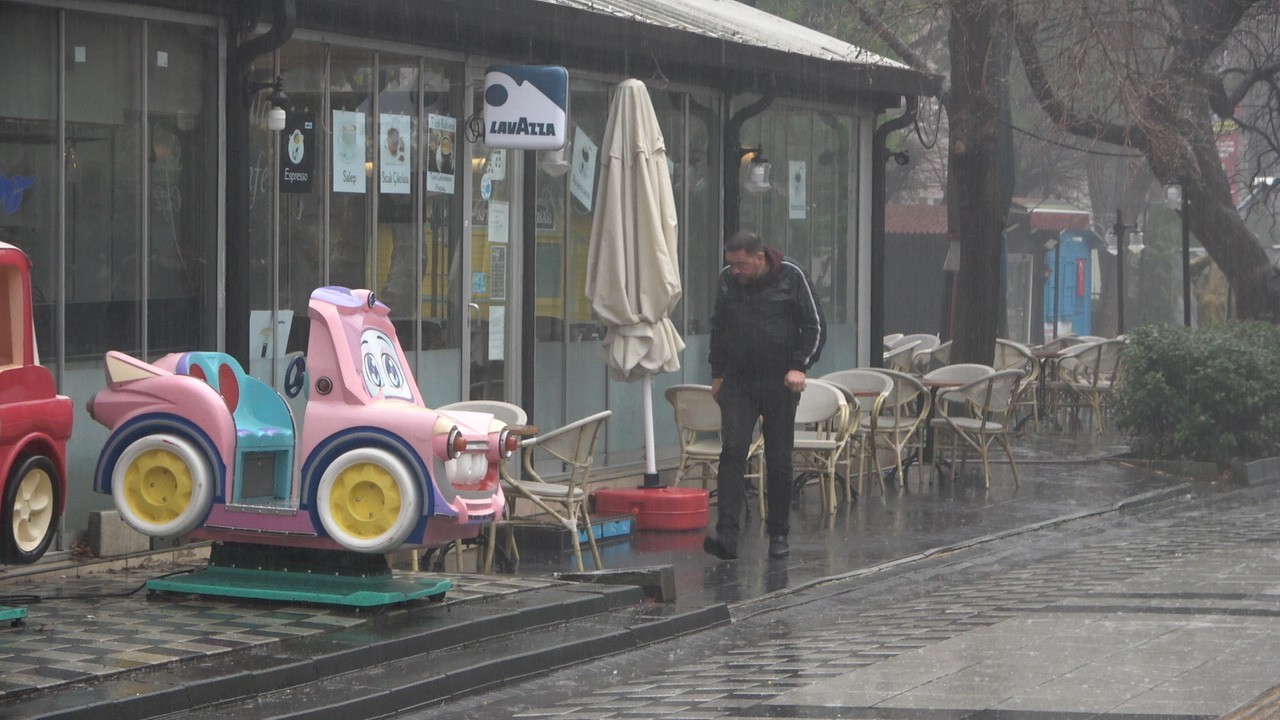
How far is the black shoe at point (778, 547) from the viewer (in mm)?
10422

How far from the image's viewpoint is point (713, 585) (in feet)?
31.1

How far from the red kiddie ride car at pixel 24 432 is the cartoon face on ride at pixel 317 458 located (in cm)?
49

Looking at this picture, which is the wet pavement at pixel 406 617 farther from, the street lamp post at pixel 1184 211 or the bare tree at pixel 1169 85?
the street lamp post at pixel 1184 211

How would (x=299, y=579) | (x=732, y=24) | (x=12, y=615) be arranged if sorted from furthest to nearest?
(x=732, y=24)
(x=299, y=579)
(x=12, y=615)

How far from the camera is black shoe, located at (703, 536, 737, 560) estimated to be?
1024cm

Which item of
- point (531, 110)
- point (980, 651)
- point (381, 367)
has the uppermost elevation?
point (531, 110)

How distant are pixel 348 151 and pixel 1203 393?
877 cm

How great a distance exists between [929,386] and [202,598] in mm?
8606

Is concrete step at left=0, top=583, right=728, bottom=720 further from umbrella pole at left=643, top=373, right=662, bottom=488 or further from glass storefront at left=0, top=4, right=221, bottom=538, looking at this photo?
umbrella pole at left=643, top=373, right=662, bottom=488

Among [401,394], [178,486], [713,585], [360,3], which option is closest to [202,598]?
[178,486]

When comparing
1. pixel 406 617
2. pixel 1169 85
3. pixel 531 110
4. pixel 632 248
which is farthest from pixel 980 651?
pixel 1169 85

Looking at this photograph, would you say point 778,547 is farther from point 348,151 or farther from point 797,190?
point 797,190

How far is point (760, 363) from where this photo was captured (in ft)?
33.9

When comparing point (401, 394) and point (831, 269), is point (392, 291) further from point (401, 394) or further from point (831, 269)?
point (831, 269)
